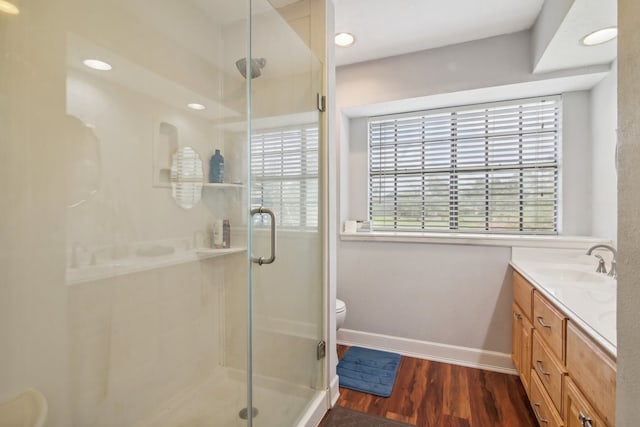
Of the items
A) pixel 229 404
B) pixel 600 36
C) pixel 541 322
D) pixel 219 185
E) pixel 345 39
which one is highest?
pixel 345 39

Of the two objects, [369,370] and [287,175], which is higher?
[287,175]

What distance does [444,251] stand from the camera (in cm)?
238

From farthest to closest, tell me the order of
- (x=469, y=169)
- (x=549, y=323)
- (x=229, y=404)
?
(x=469, y=169) → (x=229, y=404) → (x=549, y=323)

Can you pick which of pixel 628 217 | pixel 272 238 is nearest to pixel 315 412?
pixel 272 238

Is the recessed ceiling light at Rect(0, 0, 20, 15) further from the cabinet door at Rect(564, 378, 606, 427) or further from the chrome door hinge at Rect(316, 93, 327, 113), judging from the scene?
A: the cabinet door at Rect(564, 378, 606, 427)

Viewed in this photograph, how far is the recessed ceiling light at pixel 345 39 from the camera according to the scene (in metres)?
2.21

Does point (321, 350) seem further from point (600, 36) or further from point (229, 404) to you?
point (600, 36)

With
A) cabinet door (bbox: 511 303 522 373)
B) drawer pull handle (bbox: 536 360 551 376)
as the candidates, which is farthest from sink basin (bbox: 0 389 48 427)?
cabinet door (bbox: 511 303 522 373)

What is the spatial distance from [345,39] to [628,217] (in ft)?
7.03

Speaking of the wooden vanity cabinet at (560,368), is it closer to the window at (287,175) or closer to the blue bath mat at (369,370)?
the blue bath mat at (369,370)

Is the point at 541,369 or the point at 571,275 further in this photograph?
the point at 571,275

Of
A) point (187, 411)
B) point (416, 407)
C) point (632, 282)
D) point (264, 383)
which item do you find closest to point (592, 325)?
point (632, 282)

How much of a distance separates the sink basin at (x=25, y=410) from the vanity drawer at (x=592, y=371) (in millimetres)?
1899

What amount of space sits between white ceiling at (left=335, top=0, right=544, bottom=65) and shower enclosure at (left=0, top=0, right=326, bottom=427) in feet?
1.42
